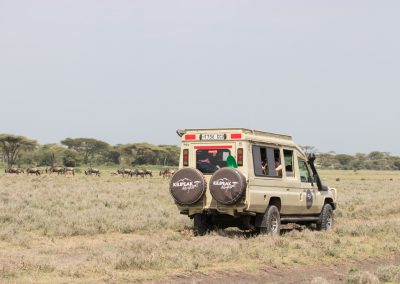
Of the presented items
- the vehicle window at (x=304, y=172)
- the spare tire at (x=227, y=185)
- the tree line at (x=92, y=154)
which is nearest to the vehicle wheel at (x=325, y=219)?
the vehicle window at (x=304, y=172)

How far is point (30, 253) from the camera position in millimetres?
13648

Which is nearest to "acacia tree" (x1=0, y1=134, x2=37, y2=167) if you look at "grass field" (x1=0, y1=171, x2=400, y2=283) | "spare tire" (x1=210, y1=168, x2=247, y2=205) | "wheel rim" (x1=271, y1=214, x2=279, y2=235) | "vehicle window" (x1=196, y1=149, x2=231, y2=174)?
"grass field" (x1=0, y1=171, x2=400, y2=283)

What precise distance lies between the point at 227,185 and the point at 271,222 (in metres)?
1.95

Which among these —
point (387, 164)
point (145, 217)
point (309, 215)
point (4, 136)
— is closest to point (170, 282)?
point (309, 215)

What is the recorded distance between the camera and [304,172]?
17.9m

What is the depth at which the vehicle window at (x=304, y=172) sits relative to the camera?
1773cm

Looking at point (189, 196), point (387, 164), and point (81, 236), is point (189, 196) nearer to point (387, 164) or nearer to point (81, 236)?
point (81, 236)

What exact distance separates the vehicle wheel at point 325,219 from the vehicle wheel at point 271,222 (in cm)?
253

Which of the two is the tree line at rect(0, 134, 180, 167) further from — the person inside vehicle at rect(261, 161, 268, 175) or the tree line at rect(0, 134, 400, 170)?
the person inside vehicle at rect(261, 161, 268, 175)

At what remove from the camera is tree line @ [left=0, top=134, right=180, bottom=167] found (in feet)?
352

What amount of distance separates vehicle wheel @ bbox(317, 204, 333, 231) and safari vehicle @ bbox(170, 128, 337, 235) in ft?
3.93

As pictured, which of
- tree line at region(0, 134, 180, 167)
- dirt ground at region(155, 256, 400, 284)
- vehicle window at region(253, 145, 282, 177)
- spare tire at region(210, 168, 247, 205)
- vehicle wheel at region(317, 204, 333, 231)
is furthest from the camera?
tree line at region(0, 134, 180, 167)

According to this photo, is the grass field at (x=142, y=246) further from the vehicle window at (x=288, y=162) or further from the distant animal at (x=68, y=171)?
the distant animal at (x=68, y=171)

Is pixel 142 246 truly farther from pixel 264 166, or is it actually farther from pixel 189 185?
pixel 264 166
